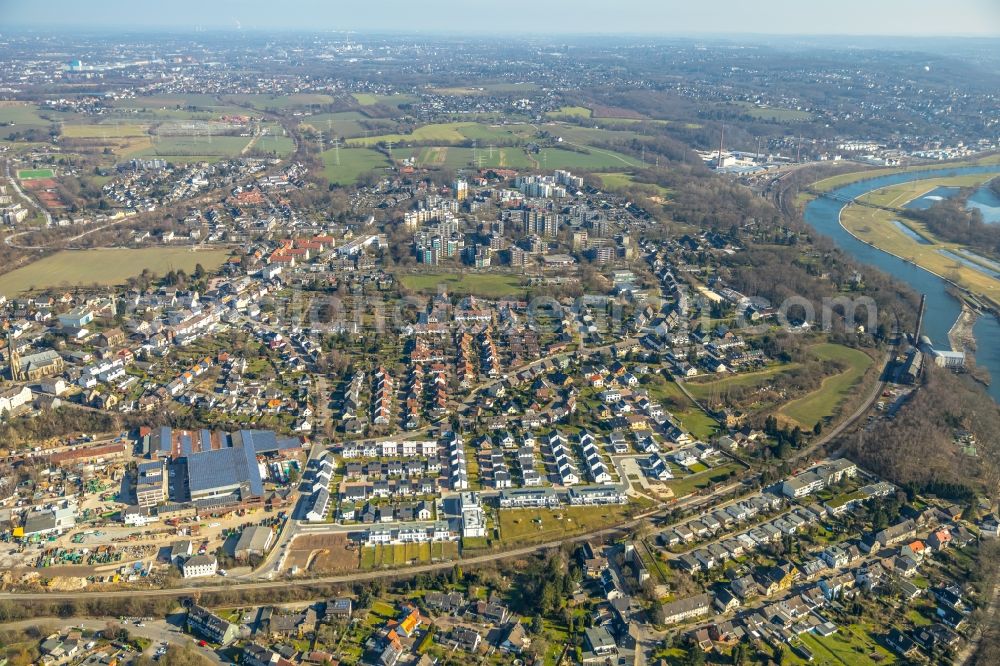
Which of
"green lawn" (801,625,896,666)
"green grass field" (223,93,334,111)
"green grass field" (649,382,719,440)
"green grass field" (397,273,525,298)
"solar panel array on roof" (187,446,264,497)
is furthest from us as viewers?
"green grass field" (223,93,334,111)

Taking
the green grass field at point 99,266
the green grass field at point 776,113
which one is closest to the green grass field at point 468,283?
the green grass field at point 99,266

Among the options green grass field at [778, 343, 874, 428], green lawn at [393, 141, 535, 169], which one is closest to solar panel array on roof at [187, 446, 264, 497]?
green grass field at [778, 343, 874, 428]

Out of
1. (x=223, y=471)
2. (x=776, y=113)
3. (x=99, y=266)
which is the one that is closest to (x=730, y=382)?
(x=223, y=471)

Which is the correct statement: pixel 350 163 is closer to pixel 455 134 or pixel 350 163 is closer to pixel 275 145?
pixel 275 145

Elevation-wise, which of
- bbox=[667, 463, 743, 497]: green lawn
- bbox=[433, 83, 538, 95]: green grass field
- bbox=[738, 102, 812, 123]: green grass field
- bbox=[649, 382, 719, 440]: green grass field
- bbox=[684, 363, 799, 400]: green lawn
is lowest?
bbox=[667, 463, 743, 497]: green lawn

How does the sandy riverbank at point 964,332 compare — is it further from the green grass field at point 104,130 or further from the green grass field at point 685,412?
the green grass field at point 104,130

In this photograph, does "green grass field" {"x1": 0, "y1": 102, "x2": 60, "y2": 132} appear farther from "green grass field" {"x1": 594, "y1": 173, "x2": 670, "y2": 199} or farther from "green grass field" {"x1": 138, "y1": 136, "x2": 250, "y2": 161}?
"green grass field" {"x1": 594, "y1": 173, "x2": 670, "y2": 199}

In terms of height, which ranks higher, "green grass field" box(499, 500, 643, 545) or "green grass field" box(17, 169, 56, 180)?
"green grass field" box(17, 169, 56, 180)
